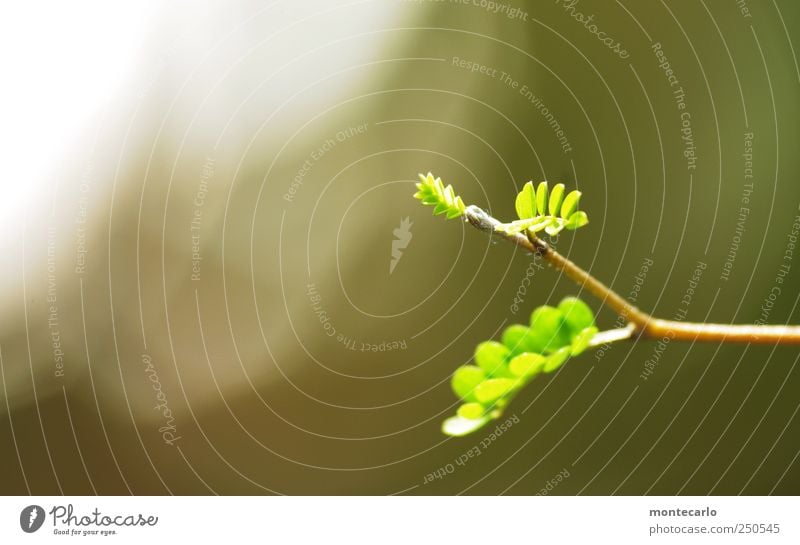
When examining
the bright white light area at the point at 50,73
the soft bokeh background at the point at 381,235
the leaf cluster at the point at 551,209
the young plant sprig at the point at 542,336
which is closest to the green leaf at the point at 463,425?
the young plant sprig at the point at 542,336

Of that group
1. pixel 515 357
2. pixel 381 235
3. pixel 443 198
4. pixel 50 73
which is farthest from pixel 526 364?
pixel 50 73

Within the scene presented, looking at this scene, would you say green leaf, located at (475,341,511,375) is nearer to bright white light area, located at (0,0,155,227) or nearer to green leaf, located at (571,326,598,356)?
green leaf, located at (571,326,598,356)

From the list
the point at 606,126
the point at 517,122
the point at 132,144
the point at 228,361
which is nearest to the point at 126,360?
the point at 228,361

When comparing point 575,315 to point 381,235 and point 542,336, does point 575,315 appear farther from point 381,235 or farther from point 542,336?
point 381,235

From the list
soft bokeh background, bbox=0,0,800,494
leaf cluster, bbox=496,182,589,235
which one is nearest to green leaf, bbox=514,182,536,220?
leaf cluster, bbox=496,182,589,235

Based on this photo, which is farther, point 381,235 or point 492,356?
point 381,235

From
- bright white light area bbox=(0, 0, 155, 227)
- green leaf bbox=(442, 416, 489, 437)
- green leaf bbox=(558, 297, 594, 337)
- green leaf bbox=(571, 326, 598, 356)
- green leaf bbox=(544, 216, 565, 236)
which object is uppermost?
bright white light area bbox=(0, 0, 155, 227)
